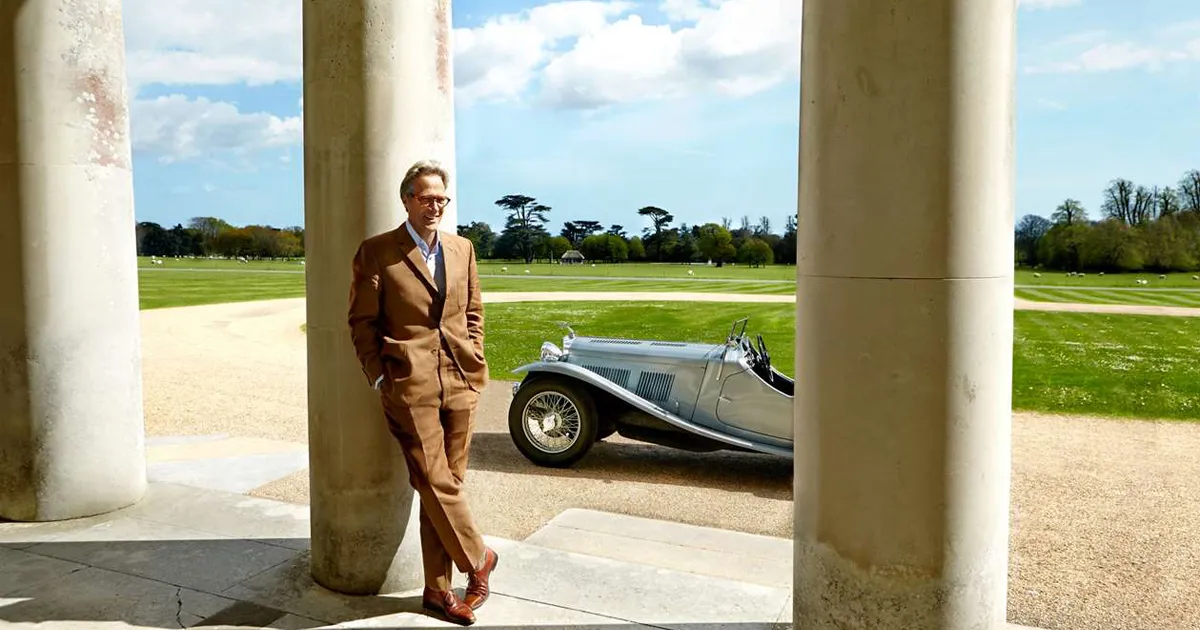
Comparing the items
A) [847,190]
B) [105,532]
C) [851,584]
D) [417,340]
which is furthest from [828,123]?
[105,532]

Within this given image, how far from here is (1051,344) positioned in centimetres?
1838

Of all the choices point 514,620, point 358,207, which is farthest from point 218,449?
point 514,620

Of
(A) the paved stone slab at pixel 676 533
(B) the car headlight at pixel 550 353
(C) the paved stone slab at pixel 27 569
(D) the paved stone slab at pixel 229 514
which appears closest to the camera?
(C) the paved stone slab at pixel 27 569

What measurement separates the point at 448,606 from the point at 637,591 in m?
0.96

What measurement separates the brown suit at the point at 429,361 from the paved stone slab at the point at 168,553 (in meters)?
1.24

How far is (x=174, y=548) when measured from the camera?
4781 millimetres

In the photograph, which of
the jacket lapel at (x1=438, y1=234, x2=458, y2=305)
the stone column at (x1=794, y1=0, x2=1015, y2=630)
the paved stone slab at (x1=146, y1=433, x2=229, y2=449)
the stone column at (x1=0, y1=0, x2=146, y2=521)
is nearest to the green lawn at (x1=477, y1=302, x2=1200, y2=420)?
the paved stone slab at (x1=146, y1=433, x2=229, y2=449)

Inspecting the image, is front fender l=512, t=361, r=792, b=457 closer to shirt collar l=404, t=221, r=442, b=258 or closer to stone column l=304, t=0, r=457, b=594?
stone column l=304, t=0, r=457, b=594

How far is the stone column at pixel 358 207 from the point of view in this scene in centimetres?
387

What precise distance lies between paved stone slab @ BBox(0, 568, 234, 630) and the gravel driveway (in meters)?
2.05

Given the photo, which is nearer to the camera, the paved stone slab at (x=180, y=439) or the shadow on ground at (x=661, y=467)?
the shadow on ground at (x=661, y=467)

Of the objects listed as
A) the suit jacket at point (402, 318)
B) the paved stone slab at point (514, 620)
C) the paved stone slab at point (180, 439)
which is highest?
the suit jacket at point (402, 318)

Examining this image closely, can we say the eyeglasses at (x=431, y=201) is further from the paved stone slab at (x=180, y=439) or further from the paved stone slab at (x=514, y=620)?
the paved stone slab at (x=180, y=439)

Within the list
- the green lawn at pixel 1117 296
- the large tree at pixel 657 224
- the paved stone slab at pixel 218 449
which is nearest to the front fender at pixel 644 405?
the paved stone slab at pixel 218 449
